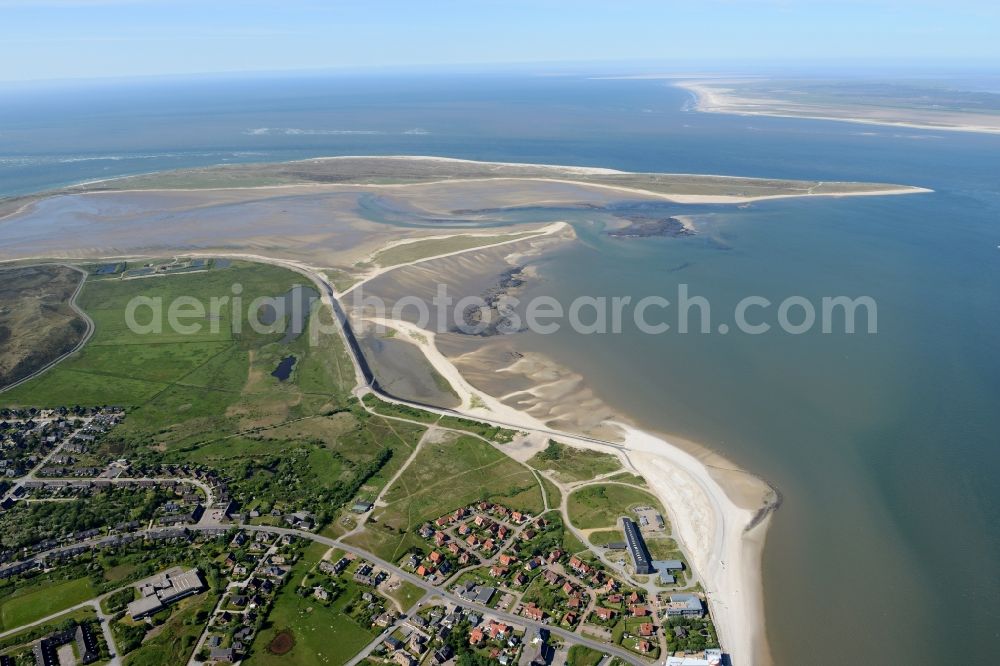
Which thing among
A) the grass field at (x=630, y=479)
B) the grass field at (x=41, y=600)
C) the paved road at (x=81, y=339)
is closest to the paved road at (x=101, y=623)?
the grass field at (x=41, y=600)

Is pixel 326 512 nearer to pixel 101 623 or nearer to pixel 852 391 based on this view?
pixel 101 623

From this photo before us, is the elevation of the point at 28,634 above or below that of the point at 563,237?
below

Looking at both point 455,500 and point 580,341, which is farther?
point 580,341

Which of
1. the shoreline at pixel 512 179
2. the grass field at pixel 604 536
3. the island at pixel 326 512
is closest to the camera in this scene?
the island at pixel 326 512

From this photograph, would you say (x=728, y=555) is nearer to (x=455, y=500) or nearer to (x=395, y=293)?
(x=455, y=500)

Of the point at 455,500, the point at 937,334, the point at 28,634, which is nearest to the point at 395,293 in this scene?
the point at 455,500

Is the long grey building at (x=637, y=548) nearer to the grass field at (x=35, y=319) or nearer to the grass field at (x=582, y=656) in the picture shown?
the grass field at (x=582, y=656)

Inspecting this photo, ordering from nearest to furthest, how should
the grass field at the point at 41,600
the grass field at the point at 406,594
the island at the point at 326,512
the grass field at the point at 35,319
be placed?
the island at the point at 326,512
the grass field at the point at 41,600
the grass field at the point at 406,594
the grass field at the point at 35,319
